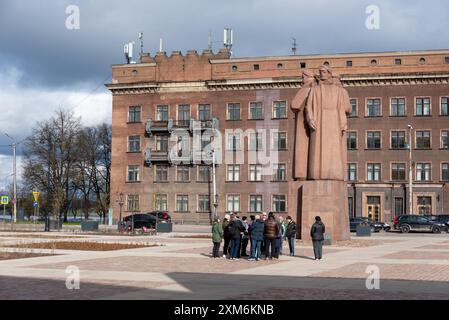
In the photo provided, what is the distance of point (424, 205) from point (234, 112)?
863 inches

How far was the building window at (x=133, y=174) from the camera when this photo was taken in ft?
261

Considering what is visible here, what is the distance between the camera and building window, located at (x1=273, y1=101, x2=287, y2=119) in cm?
7575

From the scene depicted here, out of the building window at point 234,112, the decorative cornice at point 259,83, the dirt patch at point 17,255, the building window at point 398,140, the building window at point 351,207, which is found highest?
the decorative cornice at point 259,83

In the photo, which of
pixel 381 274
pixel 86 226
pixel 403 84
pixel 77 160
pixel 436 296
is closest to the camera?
pixel 436 296

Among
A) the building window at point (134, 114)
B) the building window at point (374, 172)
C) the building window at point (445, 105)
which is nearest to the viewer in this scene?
the building window at point (445, 105)

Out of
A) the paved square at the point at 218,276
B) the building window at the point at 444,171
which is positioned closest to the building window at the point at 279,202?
the building window at the point at 444,171

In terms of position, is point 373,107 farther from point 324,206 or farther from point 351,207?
point 324,206

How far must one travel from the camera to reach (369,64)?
244 ft

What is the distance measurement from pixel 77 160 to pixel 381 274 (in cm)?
7101

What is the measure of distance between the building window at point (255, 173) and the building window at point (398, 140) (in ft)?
46.0

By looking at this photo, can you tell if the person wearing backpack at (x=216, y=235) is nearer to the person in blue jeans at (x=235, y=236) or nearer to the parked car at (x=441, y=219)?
the person in blue jeans at (x=235, y=236)

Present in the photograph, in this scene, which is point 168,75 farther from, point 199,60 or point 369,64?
point 369,64

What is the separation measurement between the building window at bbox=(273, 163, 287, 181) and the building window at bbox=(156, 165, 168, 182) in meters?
12.1

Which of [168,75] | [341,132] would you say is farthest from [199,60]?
[341,132]
